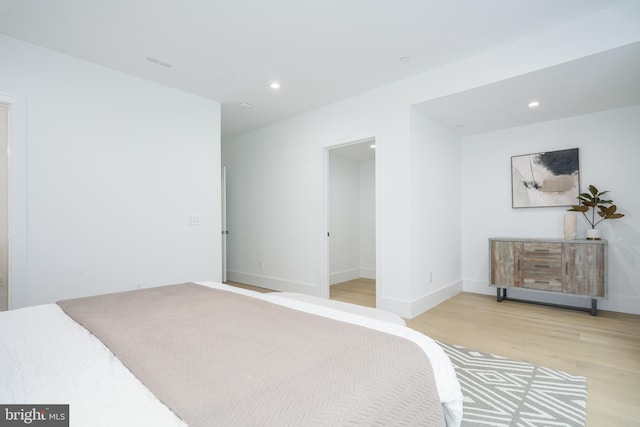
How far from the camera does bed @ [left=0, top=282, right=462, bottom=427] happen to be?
30.2 inches

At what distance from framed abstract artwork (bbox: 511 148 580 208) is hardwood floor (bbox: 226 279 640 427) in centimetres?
132

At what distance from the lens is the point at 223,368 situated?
3.15 ft

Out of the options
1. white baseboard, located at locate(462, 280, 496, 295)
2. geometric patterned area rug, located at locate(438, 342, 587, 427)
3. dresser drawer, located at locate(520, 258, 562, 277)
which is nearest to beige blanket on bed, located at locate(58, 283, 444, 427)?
geometric patterned area rug, located at locate(438, 342, 587, 427)

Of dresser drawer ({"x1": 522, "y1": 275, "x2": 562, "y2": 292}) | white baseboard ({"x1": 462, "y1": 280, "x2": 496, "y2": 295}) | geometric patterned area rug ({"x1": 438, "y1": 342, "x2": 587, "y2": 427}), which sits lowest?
geometric patterned area rug ({"x1": 438, "y1": 342, "x2": 587, "y2": 427})

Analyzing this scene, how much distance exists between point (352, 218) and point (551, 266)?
3.11m

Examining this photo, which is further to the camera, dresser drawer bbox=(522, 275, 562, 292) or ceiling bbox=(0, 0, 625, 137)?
dresser drawer bbox=(522, 275, 562, 292)

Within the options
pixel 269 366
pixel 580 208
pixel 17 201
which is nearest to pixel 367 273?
pixel 580 208

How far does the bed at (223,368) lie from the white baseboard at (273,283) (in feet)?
9.23

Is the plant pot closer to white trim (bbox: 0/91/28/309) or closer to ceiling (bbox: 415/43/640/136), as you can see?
ceiling (bbox: 415/43/640/136)

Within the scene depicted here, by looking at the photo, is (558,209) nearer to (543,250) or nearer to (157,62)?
(543,250)

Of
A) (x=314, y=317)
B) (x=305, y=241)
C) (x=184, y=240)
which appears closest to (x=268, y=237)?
(x=305, y=241)

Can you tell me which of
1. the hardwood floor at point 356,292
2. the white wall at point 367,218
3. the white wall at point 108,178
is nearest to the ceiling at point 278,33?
the white wall at point 108,178

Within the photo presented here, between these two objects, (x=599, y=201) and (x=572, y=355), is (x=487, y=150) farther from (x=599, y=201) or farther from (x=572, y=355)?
(x=572, y=355)

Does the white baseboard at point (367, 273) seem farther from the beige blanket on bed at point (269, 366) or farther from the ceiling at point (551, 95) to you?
the beige blanket on bed at point (269, 366)
